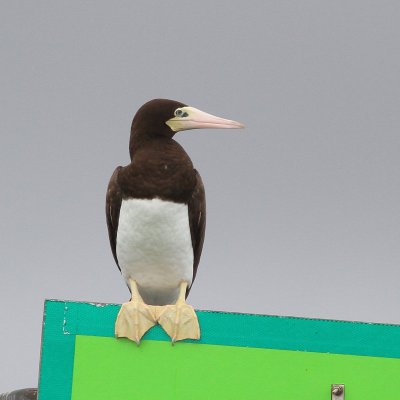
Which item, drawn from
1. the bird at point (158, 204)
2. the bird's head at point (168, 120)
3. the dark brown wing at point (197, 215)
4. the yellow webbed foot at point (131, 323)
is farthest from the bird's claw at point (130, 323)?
the bird's head at point (168, 120)

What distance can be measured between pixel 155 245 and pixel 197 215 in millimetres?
182

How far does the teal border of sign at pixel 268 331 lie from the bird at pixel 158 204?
11.7 inches

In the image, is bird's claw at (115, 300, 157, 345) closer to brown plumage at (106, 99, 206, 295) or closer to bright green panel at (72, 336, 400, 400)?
bright green panel at (72, 336, 400, 400)

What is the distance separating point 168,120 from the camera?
7.79 ft

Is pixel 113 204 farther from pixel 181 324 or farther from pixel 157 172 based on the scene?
pixel 181 324

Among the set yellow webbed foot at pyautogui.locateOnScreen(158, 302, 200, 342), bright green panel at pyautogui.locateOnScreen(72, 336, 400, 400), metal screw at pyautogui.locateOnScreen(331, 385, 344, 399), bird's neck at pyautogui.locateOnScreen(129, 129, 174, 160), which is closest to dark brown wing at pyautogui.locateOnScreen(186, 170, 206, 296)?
bird's neck at pyautogui.locateOnScreen(129, 129, 174, 160)

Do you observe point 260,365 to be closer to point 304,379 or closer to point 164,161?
point 304,379

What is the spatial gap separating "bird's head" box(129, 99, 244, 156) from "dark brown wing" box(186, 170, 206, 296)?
0.17m

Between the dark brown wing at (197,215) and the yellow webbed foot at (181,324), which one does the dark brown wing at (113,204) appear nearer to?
the dark brown wing at (197,215)

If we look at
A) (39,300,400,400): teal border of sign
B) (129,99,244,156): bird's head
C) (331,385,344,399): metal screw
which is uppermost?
(129,99,244,156): bird's head

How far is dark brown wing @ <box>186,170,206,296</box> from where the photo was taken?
2.38 meters

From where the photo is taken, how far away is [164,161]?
7.52 feet

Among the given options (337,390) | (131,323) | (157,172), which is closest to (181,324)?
(131,323)

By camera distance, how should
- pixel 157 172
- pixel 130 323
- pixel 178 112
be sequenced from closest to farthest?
1. pixel 130 323
2. pixel 157 172
3. pixel 178 112
